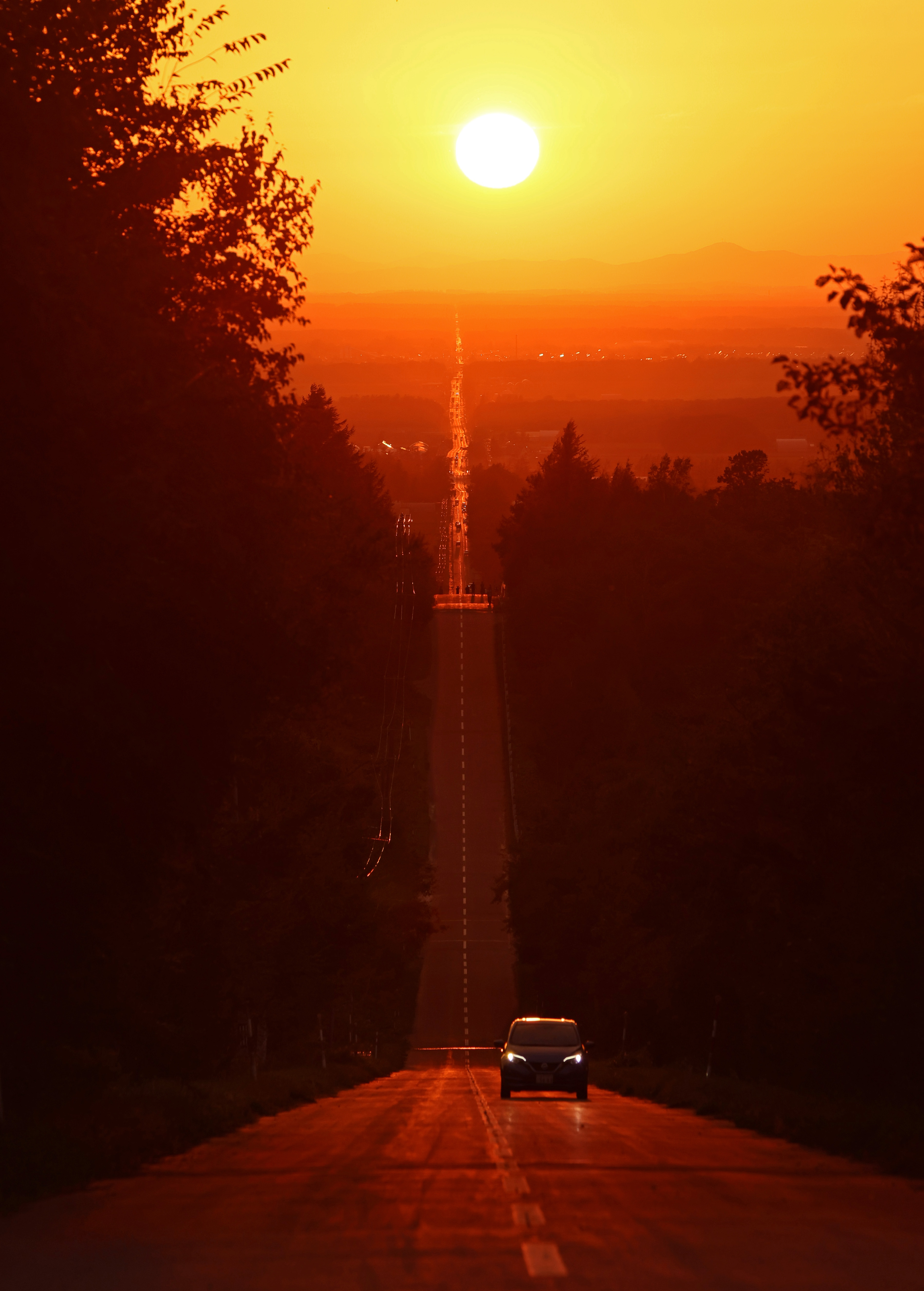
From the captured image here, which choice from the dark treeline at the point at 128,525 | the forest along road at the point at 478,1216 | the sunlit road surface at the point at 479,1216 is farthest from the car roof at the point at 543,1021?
the dark treeline at the point at 128,525

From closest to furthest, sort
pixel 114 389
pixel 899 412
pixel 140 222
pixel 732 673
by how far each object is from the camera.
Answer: pixel 114 389 < pixel 140 222 < pixel 899 412 < pixel 732 673

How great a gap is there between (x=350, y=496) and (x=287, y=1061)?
27.1m

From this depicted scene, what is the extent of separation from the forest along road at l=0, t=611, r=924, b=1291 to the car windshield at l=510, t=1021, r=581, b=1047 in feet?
32.0

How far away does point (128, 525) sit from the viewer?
13.3 m

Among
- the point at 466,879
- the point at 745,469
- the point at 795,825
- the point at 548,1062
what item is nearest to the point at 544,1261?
the point at 795,825

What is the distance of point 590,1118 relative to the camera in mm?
23625

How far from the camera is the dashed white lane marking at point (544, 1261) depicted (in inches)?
336

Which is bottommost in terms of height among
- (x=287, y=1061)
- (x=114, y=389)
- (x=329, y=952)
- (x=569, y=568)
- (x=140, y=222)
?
(x=287, y=1061)

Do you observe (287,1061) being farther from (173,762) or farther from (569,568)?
(569,568)

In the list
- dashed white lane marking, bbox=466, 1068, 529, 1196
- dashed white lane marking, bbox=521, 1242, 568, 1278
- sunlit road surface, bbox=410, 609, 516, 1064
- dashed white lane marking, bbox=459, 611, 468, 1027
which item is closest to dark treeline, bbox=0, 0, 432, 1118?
dashed white lane marking, bbox=466, 1068, 529, 1196

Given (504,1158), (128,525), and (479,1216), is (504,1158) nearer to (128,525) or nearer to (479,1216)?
(479,1216)

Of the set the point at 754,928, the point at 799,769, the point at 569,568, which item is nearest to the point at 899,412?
the point at 799,769

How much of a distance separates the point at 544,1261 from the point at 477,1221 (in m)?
1.76

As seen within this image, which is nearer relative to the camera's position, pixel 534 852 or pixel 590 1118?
pixel 590 1118
